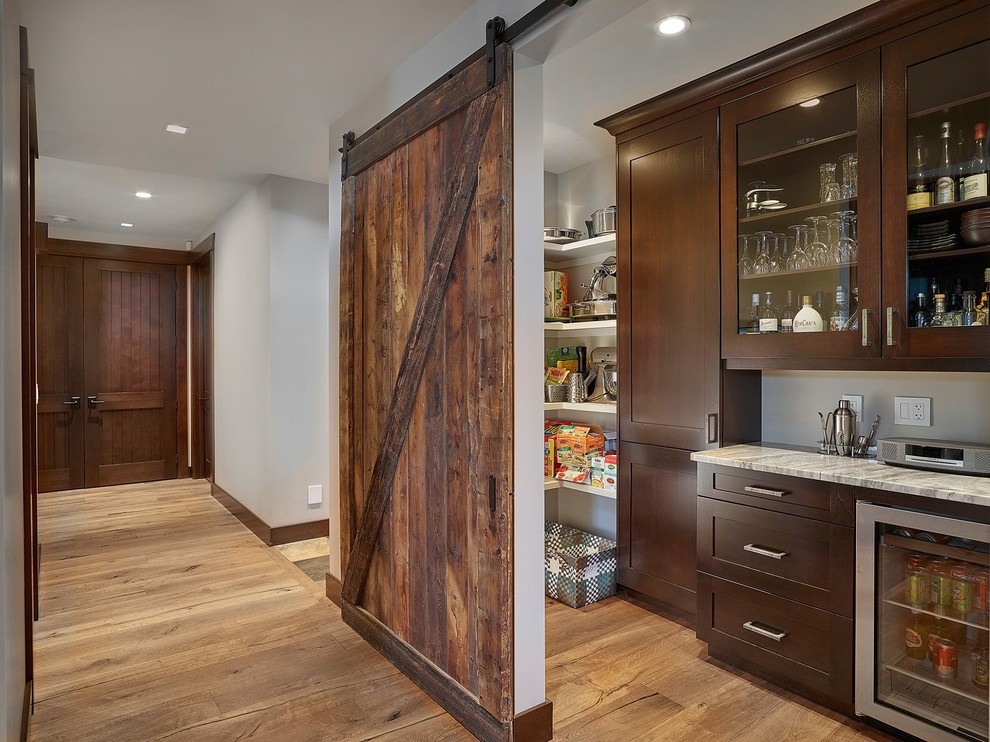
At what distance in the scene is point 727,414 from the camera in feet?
9.32

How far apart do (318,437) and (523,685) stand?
2937 mm

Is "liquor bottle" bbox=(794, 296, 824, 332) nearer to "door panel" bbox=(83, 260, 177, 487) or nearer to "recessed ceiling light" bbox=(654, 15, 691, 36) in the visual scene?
"recessed ceiling light" bbox=(654, 15, 691, 36)

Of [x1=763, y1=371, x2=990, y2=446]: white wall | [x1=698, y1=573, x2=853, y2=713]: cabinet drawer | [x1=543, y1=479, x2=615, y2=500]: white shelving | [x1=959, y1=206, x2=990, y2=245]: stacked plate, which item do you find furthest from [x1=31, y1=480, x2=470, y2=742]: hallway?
[x1=959, y1=206, x2=990, y2=245]: stacked plate

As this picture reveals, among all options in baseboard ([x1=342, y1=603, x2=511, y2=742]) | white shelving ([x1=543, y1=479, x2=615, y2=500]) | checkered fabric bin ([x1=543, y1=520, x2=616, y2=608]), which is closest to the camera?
baseboard ([x1=342, y1=603, x2=511, y2=742])

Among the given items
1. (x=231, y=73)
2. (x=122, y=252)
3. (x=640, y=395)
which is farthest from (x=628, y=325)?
(x=122, y=252)

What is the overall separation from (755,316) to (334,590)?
8.16ft

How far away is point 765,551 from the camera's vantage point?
2.39m

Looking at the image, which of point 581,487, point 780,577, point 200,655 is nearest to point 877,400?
point 780,577

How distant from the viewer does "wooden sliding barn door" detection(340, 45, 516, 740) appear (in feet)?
6.68

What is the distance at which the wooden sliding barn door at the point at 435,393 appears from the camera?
2.04 metres

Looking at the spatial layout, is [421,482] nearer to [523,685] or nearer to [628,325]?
[523,685]

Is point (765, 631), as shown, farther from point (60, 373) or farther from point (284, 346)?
point (60, 373)

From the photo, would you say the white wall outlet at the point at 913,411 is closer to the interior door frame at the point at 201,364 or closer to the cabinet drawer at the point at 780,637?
the cabinet drawer at the point at 780,637

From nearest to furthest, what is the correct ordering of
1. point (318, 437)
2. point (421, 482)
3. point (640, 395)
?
point (421, 482), point (640, 395), point (318, 437)
